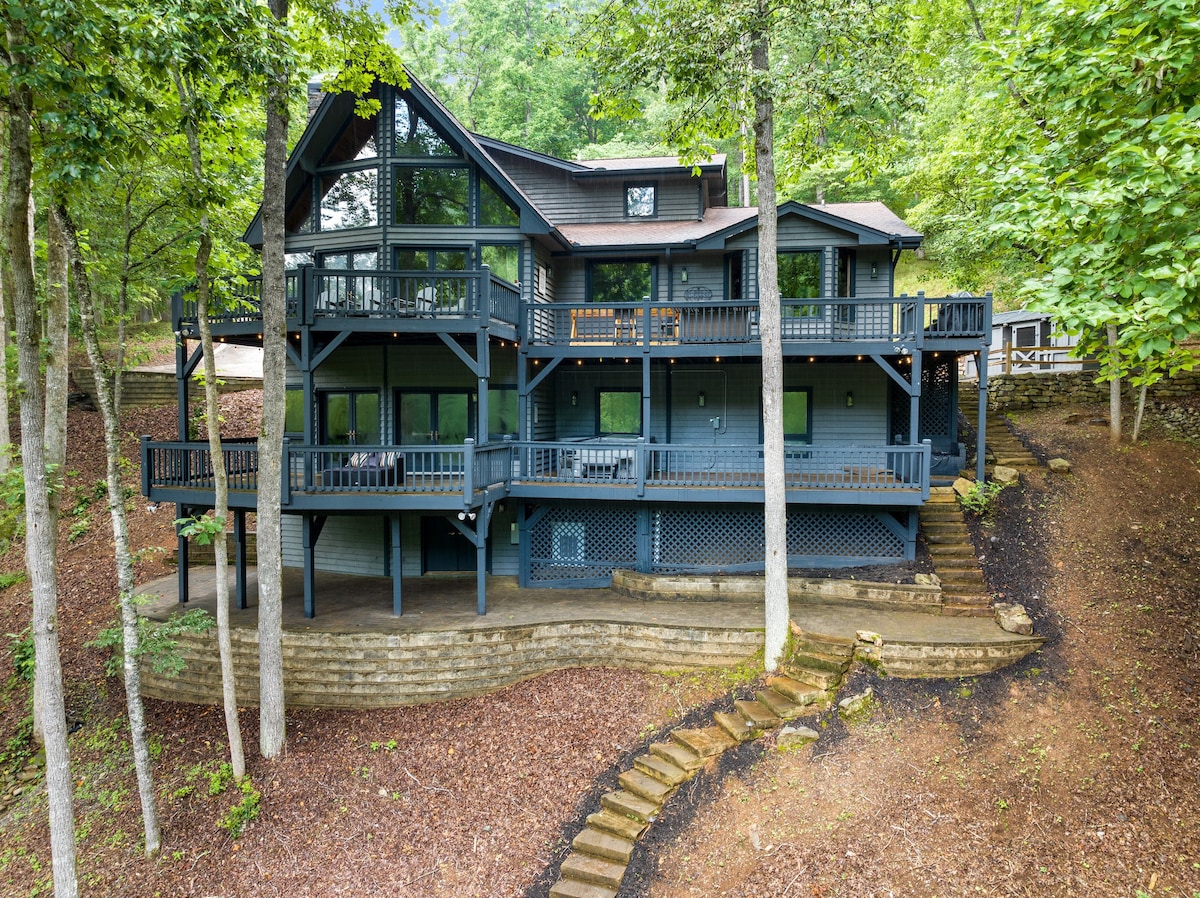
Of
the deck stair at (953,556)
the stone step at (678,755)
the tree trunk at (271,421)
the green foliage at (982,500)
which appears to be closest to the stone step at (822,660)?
the stone step at (678,755)

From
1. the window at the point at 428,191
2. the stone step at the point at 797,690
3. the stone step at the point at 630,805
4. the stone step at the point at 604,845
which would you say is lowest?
the stone step at the point at 604,845

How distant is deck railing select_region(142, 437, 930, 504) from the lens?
10289mm

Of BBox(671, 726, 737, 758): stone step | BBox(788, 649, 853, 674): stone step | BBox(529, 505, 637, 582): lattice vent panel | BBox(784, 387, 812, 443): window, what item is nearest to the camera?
BBox(671, 726, 737, 758): stone step

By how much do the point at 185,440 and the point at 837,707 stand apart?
1229 centimetres

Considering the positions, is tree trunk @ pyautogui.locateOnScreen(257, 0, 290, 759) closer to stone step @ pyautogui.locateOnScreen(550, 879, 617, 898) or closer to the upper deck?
the upper deck

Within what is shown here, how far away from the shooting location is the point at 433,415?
13328mm

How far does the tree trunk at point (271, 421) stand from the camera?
26.7 ft

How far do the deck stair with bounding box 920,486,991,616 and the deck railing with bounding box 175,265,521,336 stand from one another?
30.8 feet

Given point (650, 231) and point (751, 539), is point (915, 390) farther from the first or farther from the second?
point (650, 231)

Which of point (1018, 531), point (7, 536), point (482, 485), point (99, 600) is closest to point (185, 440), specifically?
point (99, 600)

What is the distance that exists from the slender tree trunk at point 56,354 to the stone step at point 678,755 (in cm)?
1067

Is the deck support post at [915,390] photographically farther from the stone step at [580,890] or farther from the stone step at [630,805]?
the stone step at [580,890]

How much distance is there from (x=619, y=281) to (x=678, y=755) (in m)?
10.9

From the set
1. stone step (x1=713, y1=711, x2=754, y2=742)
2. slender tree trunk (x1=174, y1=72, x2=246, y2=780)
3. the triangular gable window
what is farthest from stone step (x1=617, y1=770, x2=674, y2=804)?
the triangular gable window
